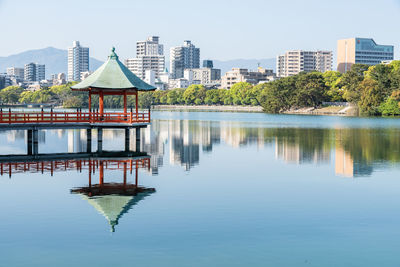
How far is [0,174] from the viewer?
101 feet

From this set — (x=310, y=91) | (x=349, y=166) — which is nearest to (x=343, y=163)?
(x=349, y=166)

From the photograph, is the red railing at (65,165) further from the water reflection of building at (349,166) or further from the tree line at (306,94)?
the tree line at (306,94)

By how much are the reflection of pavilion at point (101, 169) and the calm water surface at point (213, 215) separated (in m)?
0.15

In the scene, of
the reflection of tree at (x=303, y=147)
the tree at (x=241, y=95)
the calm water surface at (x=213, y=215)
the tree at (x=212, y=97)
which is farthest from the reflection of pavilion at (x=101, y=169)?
the tree at (x=212, y=97)

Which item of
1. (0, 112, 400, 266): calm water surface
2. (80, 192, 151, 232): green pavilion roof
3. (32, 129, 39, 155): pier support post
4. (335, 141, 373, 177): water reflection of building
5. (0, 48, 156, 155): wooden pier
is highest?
(0, 48, 156, 155): wooden pier

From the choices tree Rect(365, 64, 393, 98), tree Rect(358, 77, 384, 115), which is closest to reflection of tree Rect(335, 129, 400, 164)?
tree Rect(358, 77, 384, 115)

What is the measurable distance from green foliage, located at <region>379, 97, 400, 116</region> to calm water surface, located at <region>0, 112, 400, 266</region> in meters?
73.1

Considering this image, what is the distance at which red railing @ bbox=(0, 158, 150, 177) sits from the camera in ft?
107

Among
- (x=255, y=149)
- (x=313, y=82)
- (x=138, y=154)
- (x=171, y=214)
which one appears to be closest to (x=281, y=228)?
(x=171, y=214)

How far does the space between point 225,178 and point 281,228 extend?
11.8 meters

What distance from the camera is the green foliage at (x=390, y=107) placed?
353ft

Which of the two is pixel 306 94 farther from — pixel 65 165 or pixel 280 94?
pixel 65 165

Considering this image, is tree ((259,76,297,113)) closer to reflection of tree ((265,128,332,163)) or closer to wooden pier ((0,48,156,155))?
reflection of tree ((265,128,332,163))

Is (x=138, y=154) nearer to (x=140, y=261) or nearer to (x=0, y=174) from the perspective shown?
(x=0, y=174)
